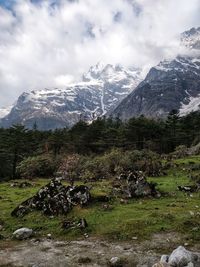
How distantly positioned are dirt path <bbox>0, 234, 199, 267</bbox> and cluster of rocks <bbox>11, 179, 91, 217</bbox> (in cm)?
669

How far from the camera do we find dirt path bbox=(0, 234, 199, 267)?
2348 centimetres

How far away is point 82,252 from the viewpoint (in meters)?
25.3

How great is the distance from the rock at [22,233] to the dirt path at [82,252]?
36.2 inches

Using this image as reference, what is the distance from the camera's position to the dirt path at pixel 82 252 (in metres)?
23.5

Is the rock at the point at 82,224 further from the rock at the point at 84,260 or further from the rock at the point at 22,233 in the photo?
the rock at the point at 84,260

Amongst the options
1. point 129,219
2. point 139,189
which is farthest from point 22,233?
point 139,189

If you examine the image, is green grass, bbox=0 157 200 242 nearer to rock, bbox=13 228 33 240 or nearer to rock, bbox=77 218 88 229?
rock, bbox=77 218 88 229

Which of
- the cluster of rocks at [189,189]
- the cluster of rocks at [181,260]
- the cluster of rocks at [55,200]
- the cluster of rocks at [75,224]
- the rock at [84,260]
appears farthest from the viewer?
the cluster of rocks at [189,189]

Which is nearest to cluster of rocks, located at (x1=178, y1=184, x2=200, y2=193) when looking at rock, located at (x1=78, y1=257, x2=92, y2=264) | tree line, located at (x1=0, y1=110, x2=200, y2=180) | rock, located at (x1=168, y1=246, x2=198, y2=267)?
rock, located at (x1=78, y1=257, x2=92, y2=264)

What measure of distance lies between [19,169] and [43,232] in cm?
5323

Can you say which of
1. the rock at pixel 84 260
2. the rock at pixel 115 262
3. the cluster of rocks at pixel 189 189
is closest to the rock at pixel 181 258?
the rock at pixel 115 262

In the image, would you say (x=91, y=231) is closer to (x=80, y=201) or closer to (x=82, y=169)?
(x=80, y=201)

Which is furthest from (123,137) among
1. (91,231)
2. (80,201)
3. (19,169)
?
(91,231)

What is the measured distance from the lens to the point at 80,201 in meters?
36.1
